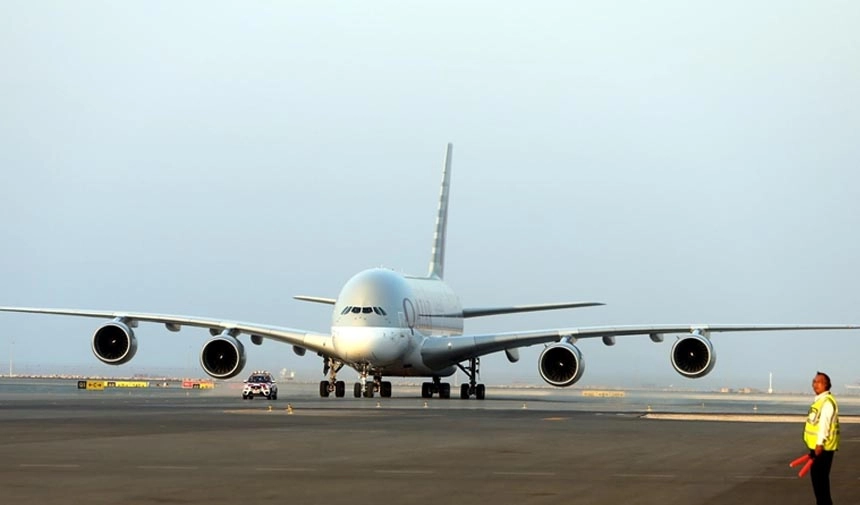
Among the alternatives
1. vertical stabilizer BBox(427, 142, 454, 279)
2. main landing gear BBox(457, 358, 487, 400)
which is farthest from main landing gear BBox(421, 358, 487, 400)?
vertical stabilizer BBox(427, 142, 454, 279)

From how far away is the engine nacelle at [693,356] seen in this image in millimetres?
48281

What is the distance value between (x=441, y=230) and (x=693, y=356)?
→ 1890 cm

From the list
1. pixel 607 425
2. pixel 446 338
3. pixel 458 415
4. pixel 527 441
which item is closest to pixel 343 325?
pixel 446 338

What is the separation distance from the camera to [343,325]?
1923 inches

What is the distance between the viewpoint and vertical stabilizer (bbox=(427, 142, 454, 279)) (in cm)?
6381

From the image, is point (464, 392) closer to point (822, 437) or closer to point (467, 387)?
point (467, 387)

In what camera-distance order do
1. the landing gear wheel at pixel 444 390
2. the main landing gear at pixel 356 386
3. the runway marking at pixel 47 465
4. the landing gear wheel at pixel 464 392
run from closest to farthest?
the runway marking at pixel 47 465 < the main landing gear at pixel 356 386 < the landing gear wheel at pixel 464 392 < the landing gear wheel at pixel 444 390

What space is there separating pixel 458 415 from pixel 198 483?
19608 millimetres

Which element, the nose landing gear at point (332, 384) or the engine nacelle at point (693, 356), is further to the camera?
the nose landing gear at point (332, 384)

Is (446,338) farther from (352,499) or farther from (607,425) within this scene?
(352,499)

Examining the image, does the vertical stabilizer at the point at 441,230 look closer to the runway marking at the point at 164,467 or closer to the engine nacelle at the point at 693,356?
the engine nacelle at the point at 693,356

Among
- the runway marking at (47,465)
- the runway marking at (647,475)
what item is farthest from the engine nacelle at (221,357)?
the runway marking at (647,475)

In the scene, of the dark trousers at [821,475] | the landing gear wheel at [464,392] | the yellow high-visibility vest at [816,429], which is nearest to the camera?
the dark trousers at [821,475]

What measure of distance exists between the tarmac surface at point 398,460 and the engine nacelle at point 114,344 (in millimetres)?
16204
